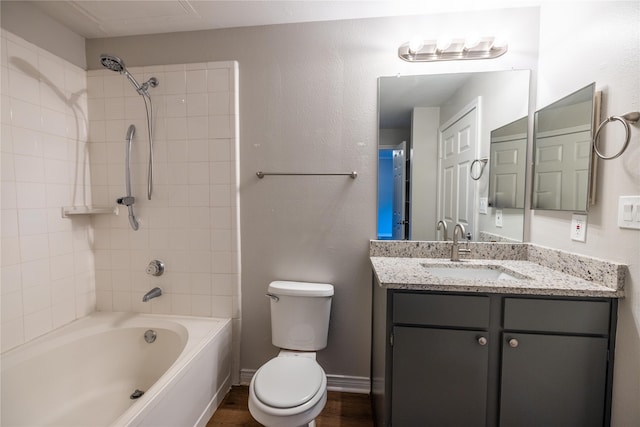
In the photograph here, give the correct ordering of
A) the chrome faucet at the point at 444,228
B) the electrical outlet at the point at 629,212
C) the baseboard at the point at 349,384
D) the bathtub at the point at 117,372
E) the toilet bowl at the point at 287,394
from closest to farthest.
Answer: the electrical outlet at the point at 629,212, the toilet bowl at the point at 287,394, the bathtub at the point at 117,372, the chrome faucet at the point at 444,228, the baseboard at the point at 349,384

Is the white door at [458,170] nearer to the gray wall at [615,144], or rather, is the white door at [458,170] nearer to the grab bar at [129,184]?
the gray wall at [615,144]

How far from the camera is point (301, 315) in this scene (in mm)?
1524

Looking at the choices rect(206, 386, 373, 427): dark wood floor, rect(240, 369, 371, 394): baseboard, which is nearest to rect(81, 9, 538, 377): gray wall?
rect(240, 369, 371, 394): baseboard

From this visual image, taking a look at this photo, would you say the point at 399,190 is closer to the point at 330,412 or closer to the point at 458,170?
the point at 458,170

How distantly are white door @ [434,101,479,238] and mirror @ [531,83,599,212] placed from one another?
0.31 meters

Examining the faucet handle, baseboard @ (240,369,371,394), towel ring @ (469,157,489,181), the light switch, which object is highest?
towel ring @ (469,157,489,181)

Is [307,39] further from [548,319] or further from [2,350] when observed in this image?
[2,350]

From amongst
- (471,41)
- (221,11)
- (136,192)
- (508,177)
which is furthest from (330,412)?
(221,11)

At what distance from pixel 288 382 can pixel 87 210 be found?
1.58 metres

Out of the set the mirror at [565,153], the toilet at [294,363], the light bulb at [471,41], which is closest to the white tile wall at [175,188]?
the toilet at [294,363]

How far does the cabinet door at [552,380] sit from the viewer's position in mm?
1005

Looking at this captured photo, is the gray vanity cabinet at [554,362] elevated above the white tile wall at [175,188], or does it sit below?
below

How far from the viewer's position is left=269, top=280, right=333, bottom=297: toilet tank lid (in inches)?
59.2

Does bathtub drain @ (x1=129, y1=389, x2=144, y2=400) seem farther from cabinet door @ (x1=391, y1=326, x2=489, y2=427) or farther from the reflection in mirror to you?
the reflection in mirror
